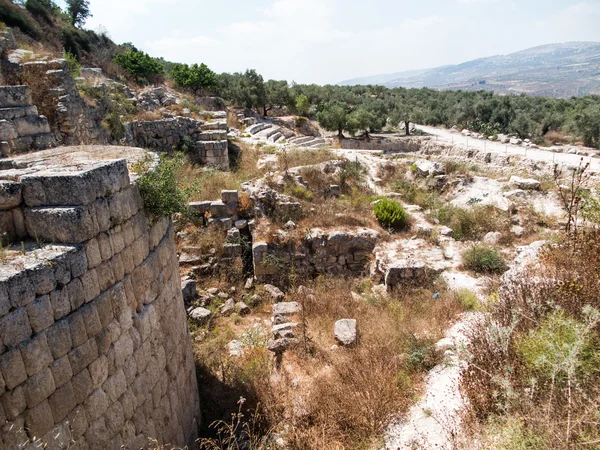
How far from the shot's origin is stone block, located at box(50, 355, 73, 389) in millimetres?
3109

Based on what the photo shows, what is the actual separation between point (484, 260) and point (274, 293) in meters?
4.76

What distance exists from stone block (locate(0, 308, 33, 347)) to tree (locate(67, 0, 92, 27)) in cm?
3382

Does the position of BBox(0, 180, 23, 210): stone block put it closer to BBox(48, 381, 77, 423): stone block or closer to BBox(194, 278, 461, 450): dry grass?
BBox(48, 381, 77, 423): stone block

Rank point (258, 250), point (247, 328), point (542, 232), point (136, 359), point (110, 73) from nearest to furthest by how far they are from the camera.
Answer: point (136, 359) → point (247, 328) → point (258, 250) → point (542, 232) → point (110, 73)

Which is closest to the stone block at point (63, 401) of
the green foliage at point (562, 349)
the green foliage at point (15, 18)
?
the green foliage at point (562, 349)

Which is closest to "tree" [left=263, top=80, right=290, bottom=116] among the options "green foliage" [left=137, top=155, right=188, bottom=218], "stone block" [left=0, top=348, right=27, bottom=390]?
"green foliage" [left=137, top=155, right=188, bottom=218]

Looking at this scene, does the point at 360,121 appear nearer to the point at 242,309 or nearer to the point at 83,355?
the point at 242,309

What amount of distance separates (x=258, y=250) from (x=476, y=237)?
229 inches

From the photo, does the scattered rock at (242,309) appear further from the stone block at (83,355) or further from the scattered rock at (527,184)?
the scattered rock at (527,184)

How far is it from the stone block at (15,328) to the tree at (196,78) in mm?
28739

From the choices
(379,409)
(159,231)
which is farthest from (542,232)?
(159,231)

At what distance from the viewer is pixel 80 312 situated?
10.8 ft

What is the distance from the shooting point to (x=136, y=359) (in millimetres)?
3988

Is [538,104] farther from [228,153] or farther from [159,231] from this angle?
[159,231]
